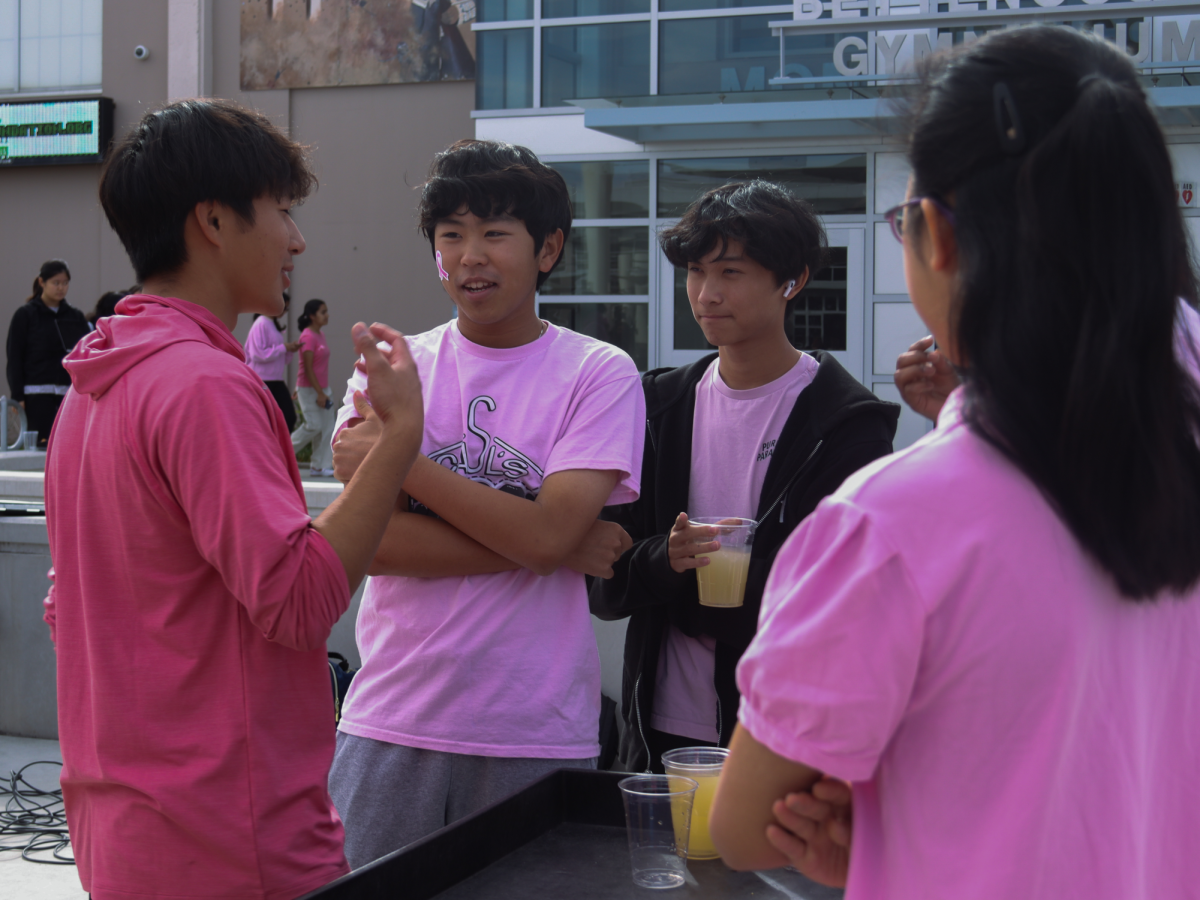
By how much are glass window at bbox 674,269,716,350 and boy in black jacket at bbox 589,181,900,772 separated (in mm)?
8981

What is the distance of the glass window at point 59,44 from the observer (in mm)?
16438

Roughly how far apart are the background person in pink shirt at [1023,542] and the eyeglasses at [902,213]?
0.02m

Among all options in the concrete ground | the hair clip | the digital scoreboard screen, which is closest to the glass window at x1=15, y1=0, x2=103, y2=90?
the digital scoreboard screen

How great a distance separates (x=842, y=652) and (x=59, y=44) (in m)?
18.6

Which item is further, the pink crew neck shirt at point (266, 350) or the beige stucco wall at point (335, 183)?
the beige stucco wall at point (335, 183)

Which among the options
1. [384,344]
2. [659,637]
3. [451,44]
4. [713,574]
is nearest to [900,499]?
[384,344]

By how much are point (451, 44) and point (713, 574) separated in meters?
14.0

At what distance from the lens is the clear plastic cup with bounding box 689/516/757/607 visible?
7.12 feet

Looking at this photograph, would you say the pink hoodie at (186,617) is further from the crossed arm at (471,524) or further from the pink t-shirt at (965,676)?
the pink t-shirt at (965,676)

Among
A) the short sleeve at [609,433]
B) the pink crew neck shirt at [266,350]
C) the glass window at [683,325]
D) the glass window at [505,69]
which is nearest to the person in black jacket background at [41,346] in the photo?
the pink crew neck shirt at [266,350]

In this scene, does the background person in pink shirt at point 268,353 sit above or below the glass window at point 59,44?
below

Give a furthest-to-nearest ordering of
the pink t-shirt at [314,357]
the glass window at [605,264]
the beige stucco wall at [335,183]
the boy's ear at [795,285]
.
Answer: the beige stucco wall at [335,183] → the glass window at [605,264] → the pink t-shirt at [314,357] → the boy's ear at [795,285]

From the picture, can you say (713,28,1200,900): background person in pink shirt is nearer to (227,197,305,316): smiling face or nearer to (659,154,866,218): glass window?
(227,197,305,316): smiling face

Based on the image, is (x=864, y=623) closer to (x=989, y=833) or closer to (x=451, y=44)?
(x=989, y=833)
